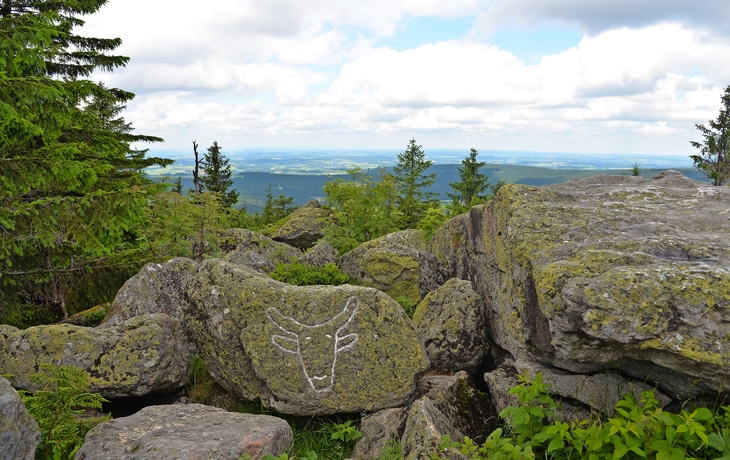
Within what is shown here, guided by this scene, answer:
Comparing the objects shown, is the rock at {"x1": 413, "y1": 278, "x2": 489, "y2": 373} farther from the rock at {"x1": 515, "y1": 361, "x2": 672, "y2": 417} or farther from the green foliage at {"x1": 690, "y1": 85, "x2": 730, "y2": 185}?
the green foliage at {"x1": 690, "y1": 85, "x2": 730, "y2": 185}

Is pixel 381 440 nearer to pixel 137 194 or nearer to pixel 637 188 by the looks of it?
pixel 637 188

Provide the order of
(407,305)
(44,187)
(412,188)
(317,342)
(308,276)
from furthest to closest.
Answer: (412,188) → (308,276) → (407,305) → (44,187) → (317,342)

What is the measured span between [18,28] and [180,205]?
6.30m

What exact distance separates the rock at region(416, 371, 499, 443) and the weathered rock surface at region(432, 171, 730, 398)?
3.14 feet

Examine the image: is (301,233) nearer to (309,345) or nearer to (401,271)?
(401,271)

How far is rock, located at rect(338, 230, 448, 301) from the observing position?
37.8 ft

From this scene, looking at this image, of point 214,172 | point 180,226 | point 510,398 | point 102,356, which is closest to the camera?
point 510,398

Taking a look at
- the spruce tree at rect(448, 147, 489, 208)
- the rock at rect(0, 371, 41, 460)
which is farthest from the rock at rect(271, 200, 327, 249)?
the spruce tree at rect(448, 147, 489, 208)

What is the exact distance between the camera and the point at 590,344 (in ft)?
17.3

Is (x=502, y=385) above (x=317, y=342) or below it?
below

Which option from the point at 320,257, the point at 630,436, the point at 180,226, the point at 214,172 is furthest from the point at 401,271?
the point at 214,172

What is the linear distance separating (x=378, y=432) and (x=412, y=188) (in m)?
25.3

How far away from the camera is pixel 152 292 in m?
10.6

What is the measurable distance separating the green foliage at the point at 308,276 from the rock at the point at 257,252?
1.21 meters
